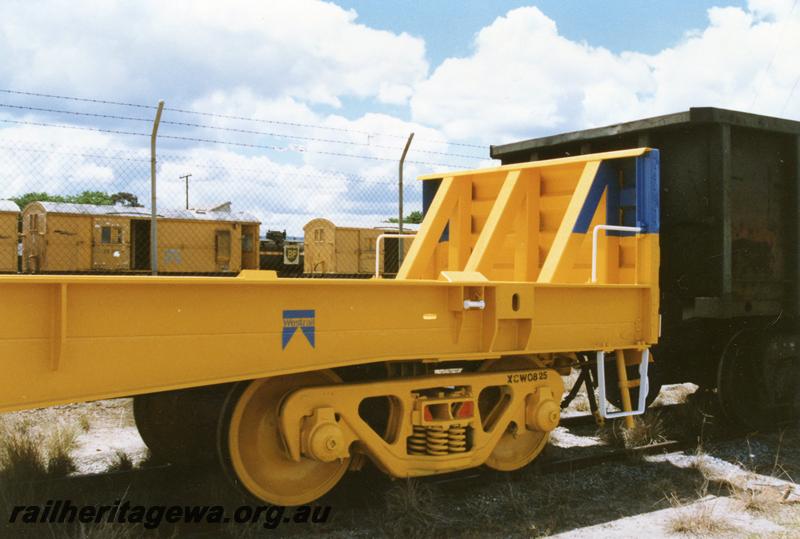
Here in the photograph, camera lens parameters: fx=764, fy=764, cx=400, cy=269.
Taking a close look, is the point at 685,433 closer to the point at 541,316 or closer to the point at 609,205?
the point at 609,205

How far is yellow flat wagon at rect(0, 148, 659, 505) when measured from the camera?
3.36 meters

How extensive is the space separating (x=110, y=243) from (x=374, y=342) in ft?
65.9

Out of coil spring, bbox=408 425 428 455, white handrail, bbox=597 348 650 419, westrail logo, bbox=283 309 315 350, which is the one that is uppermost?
westrail logo, bbox=283 309 315 350

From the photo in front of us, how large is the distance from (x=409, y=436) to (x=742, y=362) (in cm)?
405

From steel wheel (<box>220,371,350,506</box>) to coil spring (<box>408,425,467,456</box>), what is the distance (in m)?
0.65

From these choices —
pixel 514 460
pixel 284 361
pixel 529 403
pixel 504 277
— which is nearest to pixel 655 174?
pixel 504 277

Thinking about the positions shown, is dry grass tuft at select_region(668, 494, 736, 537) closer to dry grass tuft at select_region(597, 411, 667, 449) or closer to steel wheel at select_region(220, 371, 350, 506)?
dry grass tuft at select_region(597, 411, 667, 449)

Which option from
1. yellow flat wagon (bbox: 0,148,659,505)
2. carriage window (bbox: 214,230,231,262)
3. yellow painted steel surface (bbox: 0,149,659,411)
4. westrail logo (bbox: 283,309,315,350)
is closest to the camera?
yellow painted steel surface (bbox: 0,149,659,411)

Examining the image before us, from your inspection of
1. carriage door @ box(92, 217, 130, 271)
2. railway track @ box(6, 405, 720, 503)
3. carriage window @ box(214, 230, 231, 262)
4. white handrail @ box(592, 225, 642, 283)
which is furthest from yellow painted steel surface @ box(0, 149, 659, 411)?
carriage window @ box(214, 230, 231, 262)

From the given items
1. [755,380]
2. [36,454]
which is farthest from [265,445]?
[755,380]

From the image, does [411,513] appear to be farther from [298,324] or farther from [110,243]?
[110,243]

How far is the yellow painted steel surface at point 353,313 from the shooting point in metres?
3.23

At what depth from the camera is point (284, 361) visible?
3924 millimetres

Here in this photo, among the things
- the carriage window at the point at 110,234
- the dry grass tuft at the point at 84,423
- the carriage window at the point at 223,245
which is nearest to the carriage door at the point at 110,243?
the carriage window at the point at 110,234
